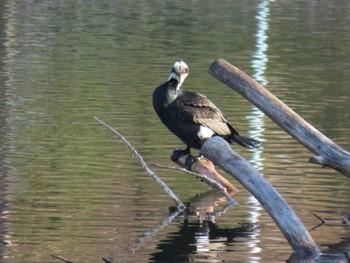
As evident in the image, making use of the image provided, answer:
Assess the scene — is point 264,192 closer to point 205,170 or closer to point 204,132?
point 205,170

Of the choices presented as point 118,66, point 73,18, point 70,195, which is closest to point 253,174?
point 70,195

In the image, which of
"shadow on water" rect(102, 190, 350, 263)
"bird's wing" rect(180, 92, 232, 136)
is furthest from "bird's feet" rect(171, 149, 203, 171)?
"shadow on water" rect(102, 190, 350, 263)

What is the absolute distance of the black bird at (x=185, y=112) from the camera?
479 inches

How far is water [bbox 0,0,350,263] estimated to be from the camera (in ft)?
32.8

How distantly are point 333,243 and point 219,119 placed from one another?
2813 millimetres

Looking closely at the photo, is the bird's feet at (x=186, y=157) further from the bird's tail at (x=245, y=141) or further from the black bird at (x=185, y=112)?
the bird's tail at (x=245, y=141)

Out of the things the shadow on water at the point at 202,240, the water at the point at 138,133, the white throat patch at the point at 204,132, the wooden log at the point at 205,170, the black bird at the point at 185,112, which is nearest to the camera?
the shadow on water at the point at 202,240

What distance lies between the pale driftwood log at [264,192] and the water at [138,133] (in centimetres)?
37

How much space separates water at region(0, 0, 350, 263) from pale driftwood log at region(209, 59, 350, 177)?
0.86 m

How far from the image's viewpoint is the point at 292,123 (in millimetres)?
9000

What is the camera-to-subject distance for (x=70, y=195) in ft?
38.4

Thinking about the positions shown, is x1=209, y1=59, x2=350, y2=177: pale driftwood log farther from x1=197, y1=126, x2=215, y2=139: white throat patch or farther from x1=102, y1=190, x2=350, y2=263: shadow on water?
x1=197, y1=126, x2=215, y2=139: white throat patch

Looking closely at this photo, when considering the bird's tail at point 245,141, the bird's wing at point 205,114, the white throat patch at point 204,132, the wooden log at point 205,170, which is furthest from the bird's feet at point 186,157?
the bird's tail at point 245,141

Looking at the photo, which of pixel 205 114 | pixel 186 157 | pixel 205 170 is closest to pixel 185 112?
pixel 205 114
